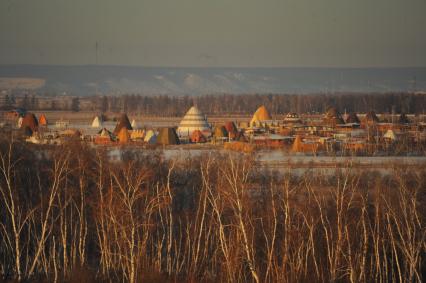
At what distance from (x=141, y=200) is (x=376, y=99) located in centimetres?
6326

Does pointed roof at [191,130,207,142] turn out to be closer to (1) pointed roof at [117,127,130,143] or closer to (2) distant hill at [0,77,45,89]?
(1) pointed roof at [117,127,130,143]

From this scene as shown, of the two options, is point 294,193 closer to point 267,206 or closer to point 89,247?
point 267,206

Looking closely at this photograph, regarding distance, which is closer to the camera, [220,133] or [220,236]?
[220,236]

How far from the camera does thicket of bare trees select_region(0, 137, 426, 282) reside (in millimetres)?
15766

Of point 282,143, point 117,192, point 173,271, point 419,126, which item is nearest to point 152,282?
point 173,271

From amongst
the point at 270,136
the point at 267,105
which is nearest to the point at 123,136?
the point at 270,136

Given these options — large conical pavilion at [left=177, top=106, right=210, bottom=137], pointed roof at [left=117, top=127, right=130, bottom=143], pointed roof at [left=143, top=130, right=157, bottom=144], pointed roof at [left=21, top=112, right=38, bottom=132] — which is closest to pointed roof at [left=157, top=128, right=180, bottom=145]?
pointed roof at [left=143, top=130, right=157, bottom=144]

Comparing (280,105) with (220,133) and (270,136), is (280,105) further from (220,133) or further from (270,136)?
(270,136)

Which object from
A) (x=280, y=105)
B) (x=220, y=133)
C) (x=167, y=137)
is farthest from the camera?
(x=280, y=105)

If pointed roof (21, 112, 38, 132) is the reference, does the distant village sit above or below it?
below

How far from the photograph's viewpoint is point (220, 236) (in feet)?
51.5

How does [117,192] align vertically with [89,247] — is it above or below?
above

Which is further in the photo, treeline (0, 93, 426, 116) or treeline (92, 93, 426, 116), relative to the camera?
treeline (0, 93, 426, 116)

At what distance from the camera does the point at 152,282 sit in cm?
1566
